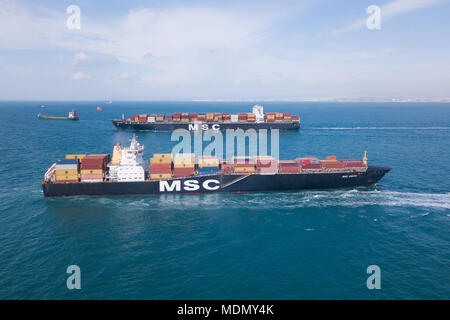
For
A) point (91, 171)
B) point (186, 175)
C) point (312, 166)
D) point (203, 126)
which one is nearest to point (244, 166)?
point (186, 175)

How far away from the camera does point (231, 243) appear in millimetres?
29594

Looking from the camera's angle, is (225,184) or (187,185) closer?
(187,185)

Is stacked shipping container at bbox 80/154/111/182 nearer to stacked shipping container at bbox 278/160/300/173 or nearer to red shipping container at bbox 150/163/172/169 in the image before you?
red shipping container at bbox 150/163/172/169

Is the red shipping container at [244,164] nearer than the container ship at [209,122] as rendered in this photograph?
Yes

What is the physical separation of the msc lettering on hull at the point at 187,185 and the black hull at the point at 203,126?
2668 inches

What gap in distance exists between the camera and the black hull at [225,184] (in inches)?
1651

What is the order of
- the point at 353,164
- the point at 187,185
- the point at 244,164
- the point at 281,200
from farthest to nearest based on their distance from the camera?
1. the point at 353,164
2. the point at 244,164
3. the point at 187,185
4. the point at 281,200

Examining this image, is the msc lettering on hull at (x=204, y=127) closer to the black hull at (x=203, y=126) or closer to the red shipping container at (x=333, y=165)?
the black hull at (x=203, y=126)

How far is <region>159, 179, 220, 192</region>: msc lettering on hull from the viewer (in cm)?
4291

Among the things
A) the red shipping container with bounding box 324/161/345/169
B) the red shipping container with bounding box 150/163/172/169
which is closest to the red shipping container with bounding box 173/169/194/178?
the red shipping container with bounding box 150/163/172/169

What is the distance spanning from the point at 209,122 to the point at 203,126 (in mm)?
3124

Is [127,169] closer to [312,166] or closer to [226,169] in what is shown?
[226,169]

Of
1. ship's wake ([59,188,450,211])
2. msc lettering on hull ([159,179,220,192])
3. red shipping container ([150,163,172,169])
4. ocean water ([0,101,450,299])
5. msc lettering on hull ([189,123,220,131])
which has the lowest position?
ocean water ([0,101,450,299])

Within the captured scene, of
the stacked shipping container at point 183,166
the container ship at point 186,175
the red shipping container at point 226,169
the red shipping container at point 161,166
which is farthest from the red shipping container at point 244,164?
the red shipping container at point 161,166
